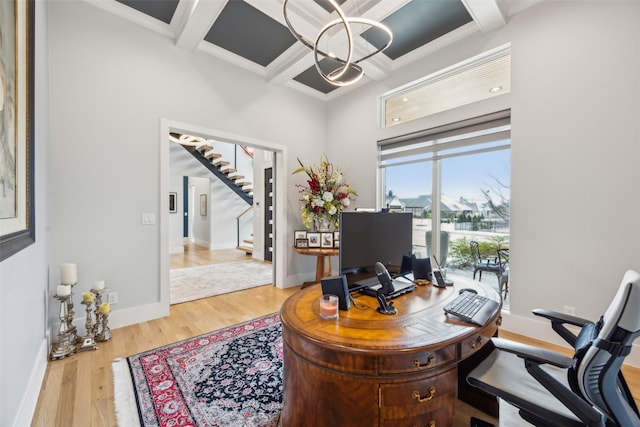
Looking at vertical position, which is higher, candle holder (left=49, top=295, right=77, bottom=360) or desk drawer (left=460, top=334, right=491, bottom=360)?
desk drawer (left=460, top=334, right=491, bottom=360)

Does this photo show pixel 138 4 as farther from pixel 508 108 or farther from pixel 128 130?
pixel 508 108

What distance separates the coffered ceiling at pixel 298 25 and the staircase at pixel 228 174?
397 centimetres

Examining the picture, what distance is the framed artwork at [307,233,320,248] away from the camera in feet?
12.4

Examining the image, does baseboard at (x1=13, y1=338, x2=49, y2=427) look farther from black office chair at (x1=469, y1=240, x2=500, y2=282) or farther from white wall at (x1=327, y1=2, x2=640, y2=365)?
black office chair at (x1=469, y1=240, x2=500, y2=282)

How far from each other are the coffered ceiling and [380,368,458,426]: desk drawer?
2833 millimetres

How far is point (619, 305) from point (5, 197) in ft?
7.79

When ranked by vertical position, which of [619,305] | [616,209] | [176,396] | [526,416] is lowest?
[176,396]

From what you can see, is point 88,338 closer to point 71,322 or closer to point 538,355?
point 71,322

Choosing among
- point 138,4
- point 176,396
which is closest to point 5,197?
point 176,396

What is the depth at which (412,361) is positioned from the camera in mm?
1019

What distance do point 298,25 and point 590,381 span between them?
3195 millimetres

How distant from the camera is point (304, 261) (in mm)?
4371

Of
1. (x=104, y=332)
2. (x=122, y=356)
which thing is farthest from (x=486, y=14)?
(x=104, y=332)

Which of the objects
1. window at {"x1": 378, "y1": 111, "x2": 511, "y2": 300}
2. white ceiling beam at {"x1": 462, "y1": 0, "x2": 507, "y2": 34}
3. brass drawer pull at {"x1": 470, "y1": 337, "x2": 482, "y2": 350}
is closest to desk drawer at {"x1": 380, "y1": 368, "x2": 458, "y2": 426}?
brass drawer pull at {"x1": 470, "y1": 337, "x2": 482, "y2": 350}
